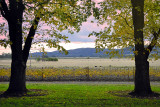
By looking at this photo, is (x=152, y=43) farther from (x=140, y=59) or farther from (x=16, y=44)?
(x=16, y=44)

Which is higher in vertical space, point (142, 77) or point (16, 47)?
point (16, 47)

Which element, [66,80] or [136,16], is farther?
[66,80]

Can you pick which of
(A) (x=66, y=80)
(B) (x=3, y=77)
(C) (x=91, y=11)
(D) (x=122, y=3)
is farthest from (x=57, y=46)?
(B) (x=3, y=77)

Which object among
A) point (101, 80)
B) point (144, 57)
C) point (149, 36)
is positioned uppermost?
point (149, 36)

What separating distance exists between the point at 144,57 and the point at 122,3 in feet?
11.8

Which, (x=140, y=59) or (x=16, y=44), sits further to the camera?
(x=140, y=59)

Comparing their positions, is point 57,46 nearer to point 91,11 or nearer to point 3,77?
point 91,11

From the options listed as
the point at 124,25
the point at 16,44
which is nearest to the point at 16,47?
the point at 16,44

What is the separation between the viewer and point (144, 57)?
14141mm

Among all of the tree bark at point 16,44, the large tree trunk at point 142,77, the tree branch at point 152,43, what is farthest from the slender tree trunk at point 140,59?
the tree bark at point 16,44

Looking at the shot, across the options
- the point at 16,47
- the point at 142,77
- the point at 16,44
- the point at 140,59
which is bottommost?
the point at 142,77

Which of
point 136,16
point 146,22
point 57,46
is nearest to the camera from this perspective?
point 57,46

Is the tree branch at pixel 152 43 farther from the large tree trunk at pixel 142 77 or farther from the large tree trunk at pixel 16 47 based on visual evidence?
the large tree trunk at pixel 16 47

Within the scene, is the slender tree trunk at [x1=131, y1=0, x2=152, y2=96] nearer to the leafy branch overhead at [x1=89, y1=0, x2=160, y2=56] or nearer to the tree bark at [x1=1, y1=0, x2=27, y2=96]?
the leafy branch overhead at [x1=89, y1=0, x2=160, y2=56]
